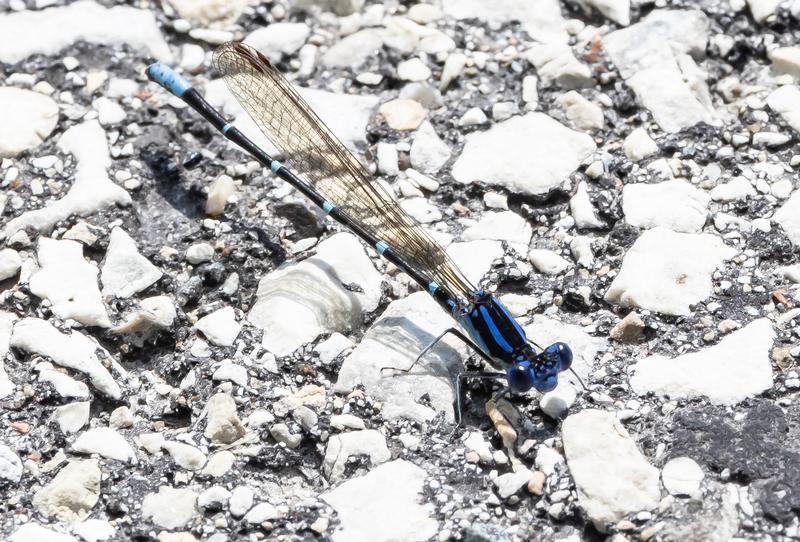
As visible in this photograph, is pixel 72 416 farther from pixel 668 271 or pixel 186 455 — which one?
pixel 668 271

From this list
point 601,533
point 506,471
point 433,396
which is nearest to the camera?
point 601,533

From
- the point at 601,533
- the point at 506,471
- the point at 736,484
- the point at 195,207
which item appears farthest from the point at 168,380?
the point at 736,484

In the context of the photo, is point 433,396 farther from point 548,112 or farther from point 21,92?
point 21,92

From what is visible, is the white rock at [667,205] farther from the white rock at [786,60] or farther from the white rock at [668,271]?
the white rock at [786,60]

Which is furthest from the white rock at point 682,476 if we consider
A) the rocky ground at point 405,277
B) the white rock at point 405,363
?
the white rock at point 405,363

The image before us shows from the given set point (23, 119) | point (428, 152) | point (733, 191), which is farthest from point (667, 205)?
point (23, 119)

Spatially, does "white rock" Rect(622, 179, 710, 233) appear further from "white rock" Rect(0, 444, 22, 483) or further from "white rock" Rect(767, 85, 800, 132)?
"white rock" Rect(0, 444, 22, 483)

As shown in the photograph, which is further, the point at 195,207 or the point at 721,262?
the point at 195,207
